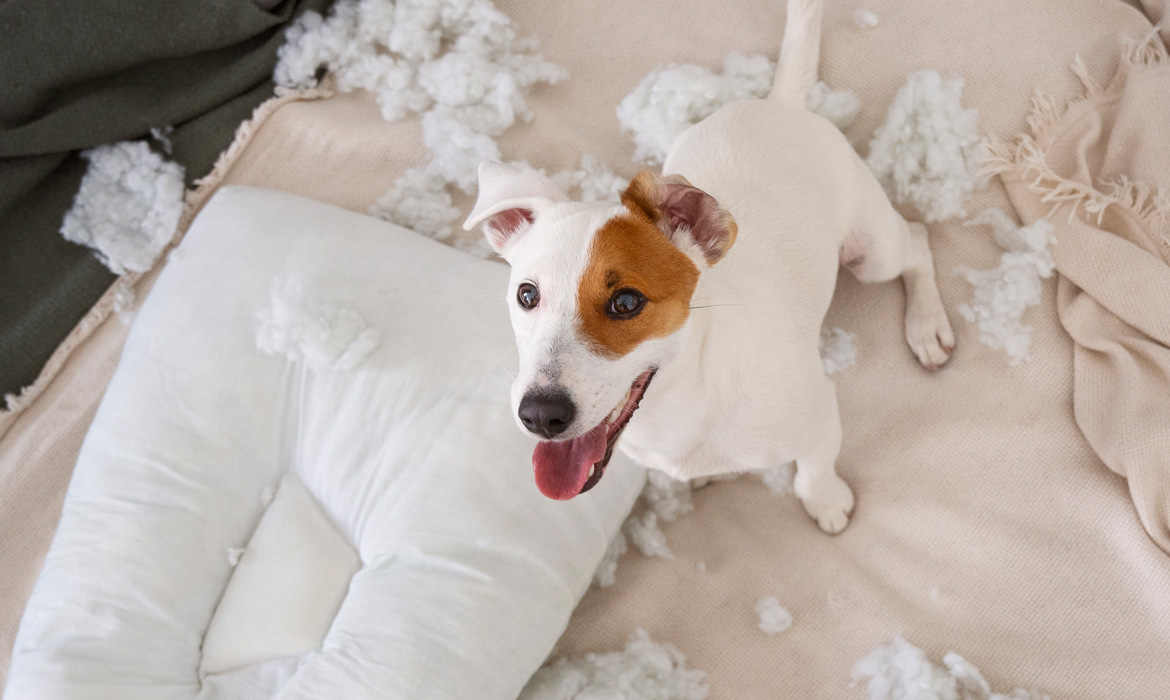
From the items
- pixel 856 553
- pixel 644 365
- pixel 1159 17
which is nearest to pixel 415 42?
pixel 644 365

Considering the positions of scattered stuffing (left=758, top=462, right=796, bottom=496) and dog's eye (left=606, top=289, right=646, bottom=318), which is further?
scattered stuffing (left=758, top=462, right=796, bottom=496)

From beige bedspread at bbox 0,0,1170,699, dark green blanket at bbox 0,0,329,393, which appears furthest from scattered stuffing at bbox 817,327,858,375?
dark green blanket at bbox 0,0,329,393

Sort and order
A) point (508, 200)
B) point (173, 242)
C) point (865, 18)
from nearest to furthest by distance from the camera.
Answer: point (508, 200)
point (865, 18)
point (173, 242)

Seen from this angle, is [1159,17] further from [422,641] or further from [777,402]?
[422,641]

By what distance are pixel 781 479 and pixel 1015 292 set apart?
2.67 ft

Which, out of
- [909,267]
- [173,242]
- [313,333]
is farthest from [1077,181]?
[173,242]

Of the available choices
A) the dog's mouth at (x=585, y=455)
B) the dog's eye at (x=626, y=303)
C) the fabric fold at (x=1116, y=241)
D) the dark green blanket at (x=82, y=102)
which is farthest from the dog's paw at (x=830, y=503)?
the dark green blanket at (x=82, y=102)

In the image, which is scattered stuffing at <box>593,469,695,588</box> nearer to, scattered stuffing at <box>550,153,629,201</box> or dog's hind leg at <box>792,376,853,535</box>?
dog's hind leg at <box>792,376,853,535</box>

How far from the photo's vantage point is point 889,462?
2172 millimetres

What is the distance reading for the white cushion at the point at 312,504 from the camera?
1812 mm

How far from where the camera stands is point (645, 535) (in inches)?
85.8

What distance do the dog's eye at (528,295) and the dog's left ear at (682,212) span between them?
0.22 meters

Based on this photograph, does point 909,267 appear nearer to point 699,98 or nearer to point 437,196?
point 699,98

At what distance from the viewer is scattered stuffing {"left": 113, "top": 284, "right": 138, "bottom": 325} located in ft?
8.09
